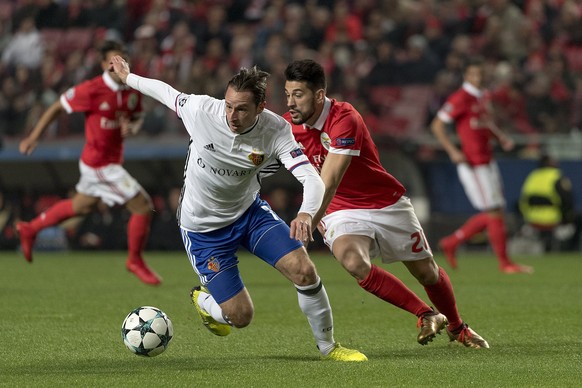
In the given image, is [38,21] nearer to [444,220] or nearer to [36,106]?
[36,106]

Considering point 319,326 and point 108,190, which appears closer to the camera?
point 319,326

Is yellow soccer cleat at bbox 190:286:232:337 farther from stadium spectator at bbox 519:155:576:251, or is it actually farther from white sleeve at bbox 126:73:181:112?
stadium spectator at bbox 519:155:576:251

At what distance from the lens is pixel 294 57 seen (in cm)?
1991

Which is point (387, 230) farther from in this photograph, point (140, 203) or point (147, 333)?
point (140, 203)

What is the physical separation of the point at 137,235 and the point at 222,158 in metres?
5.53

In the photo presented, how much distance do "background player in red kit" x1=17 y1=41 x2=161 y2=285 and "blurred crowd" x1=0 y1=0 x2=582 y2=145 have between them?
5.77 metres

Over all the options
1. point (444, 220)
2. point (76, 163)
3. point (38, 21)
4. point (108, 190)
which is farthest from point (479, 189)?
point (38, 21)

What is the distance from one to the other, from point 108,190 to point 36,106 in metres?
7.24

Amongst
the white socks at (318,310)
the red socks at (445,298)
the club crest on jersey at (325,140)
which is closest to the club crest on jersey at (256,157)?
the club crest on jersey at (325,140)

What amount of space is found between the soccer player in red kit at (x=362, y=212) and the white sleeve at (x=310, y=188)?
0.40m

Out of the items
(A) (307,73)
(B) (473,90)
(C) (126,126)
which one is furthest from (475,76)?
(A) (307,73)

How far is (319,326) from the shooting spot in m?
6.86

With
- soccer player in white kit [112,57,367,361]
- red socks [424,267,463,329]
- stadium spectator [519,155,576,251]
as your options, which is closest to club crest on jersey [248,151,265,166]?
soccer player in white kit [112,57,367,361]

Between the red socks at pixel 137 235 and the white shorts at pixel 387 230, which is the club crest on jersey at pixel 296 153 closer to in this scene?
the white shorts at pixel 387 230
